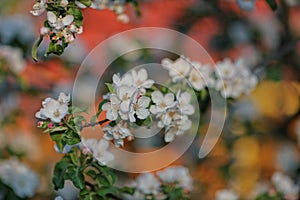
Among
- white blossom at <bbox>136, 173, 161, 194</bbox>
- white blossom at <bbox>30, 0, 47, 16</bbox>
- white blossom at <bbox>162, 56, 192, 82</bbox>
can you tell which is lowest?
white blossom at <bbox>136, 173, 161, 194</bbox>

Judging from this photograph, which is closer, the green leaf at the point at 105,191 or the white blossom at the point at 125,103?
the white blossom at the point at 125,103

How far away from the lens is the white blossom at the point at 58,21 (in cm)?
107

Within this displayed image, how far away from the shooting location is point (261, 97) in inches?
99.5

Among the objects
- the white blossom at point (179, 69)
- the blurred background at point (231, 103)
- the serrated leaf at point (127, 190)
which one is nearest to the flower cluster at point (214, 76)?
the white blossom at point (179, 69)

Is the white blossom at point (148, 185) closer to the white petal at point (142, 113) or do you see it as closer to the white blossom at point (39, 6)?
the white petal at point (142, 113)

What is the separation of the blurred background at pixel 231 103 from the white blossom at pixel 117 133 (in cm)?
46

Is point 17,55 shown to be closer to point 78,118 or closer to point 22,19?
point 22,19

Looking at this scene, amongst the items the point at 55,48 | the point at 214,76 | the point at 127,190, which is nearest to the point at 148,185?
the point at 127,190

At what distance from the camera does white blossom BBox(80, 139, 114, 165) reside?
1.17 meters

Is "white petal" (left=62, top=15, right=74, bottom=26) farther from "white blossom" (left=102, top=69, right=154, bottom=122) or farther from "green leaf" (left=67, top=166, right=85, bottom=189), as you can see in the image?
"green leaf" (left=67, top=166, right=85, bottom=189)

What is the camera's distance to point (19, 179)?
152cm

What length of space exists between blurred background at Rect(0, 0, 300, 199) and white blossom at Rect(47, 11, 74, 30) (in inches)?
23.2

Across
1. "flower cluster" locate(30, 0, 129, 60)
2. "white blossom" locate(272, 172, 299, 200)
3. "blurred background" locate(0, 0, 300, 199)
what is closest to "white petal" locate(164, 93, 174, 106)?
"flower cluster" locate(30, 0, 129, 60)

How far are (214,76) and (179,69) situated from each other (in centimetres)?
15
